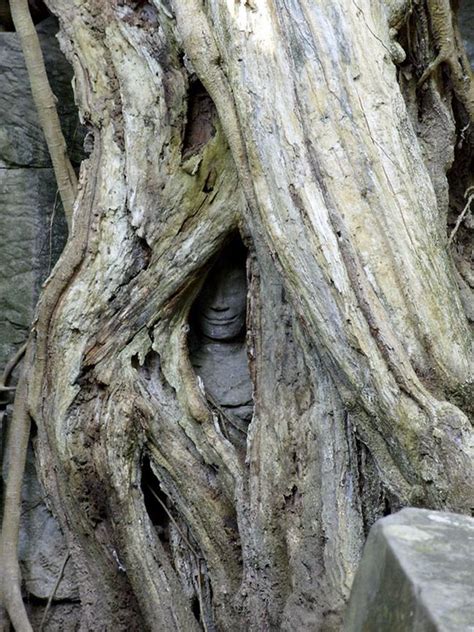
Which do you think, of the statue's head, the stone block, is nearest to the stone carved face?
the statue's head

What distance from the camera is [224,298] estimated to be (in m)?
1.75

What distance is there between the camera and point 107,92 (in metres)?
1.71

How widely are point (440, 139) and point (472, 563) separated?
110 cm

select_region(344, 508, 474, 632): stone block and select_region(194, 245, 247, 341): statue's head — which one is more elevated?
select_region(194, 245, 247, 341): statue's head

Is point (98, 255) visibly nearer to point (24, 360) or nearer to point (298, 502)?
point (24, 360)

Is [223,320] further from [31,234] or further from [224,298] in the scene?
[31,234]

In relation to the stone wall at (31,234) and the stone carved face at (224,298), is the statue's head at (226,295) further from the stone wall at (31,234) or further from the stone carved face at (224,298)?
the stone wall at (31,234)

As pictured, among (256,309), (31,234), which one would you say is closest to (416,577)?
(256,309)

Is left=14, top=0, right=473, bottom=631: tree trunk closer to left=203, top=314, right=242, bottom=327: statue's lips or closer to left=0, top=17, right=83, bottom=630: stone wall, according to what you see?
left=203, top=314, right=242, bottom=327: statue's lips

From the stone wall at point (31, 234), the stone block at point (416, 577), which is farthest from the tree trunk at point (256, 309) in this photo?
the stone block at point (416, 577)

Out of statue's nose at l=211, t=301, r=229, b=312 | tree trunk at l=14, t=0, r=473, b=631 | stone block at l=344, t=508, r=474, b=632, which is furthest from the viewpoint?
statue's nose at l=211, t=301, r=229, b=312

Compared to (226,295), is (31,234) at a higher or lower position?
higher

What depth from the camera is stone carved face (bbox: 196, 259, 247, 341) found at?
1.75m

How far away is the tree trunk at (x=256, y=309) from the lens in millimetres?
1286
